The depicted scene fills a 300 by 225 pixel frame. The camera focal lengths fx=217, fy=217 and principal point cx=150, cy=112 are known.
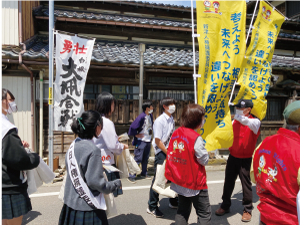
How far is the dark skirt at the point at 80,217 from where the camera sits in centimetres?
229

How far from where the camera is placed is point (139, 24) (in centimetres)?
882

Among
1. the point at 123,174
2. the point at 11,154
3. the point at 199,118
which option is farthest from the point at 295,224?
the point at 11,154

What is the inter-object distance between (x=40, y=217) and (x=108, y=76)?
5.09 metres

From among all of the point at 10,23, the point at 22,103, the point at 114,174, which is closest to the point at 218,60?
the point at 114,174

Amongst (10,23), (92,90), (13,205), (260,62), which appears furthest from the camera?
(92,90)

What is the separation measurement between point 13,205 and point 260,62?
5.35m

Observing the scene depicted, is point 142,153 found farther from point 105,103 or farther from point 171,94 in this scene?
point 105,103

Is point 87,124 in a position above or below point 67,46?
below

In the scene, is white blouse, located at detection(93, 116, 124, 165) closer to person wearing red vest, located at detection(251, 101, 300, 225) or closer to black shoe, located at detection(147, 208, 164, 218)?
black shoe, located at detection(147, 208, 164, 218)

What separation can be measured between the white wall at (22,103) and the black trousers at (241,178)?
619 cm

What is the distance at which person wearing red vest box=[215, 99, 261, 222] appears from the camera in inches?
149

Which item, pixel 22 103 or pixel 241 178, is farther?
pixel 22 103

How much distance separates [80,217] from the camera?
228 centimetres

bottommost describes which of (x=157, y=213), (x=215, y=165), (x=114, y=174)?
(x=215, y=165)
